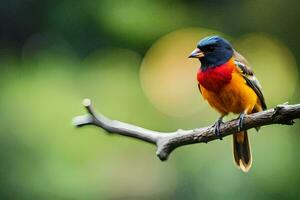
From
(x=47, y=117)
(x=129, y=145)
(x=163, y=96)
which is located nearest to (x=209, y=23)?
(x=163, y=96)

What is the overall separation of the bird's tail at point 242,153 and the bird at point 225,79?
0.05 meters

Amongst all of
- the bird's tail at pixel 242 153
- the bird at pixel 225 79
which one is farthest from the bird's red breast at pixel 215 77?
the bird's tail at pixel 242 153

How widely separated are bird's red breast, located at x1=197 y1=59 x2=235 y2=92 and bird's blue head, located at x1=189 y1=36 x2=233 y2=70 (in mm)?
23

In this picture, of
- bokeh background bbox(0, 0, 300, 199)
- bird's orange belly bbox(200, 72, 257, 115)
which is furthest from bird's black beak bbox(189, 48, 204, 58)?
bokeh background bbox(0, 0, 300, 199)

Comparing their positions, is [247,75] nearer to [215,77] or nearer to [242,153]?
[215,77]

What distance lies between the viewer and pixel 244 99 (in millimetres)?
4094

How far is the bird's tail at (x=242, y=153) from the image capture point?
425cm

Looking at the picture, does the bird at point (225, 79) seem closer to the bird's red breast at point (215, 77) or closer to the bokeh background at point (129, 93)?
the bird's red breast at point (215, 77)

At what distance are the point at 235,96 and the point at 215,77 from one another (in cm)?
14

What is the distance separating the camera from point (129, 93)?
6.43m

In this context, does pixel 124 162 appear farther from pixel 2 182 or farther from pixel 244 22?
pixel 244 22

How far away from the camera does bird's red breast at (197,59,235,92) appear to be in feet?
13.2

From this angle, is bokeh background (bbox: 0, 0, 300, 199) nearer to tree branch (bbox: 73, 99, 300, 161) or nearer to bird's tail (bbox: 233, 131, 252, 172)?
bird's tail (bbox: 233, 131, 252, 172)

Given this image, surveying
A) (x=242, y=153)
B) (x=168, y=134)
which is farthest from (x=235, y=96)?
(x=168, y=134)
